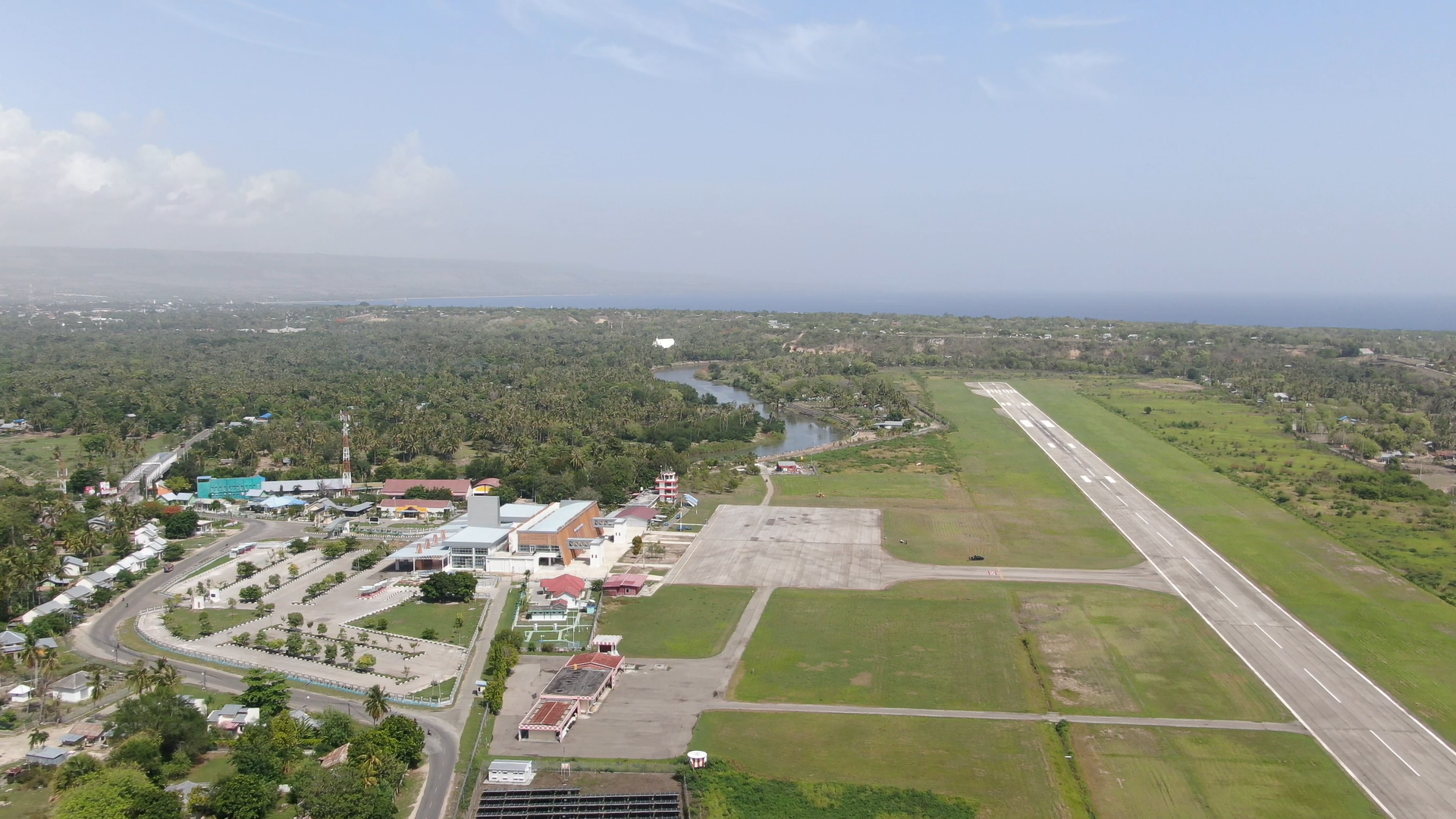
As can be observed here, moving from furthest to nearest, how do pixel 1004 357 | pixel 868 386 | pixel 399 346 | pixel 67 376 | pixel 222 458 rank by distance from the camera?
pixel 399 346 → pixel 1004 357 → pixel 868 386 → pixel 67 376 → pixel 222 458

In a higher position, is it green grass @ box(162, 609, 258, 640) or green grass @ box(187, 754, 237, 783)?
green grass @ box(187, 754, 237, 783)

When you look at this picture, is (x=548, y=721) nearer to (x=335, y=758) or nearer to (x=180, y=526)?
(x=335, y=758)

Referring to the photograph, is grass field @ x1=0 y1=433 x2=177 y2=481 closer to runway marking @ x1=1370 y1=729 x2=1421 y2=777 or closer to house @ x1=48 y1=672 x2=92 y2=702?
house @ x1=48 y1=672 x2=92 y2=702

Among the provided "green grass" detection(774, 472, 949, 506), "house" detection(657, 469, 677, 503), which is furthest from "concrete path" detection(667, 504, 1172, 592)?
"green grass" detection(774, 472, 949, 506)

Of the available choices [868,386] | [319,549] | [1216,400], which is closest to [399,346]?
[868,386]

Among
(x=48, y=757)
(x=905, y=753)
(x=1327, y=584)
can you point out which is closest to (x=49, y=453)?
(x=48, y=757)

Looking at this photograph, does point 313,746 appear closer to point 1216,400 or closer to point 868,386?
point 868,386

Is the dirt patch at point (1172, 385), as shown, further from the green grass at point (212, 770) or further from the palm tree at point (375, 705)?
the green grass at point (212, 770)
